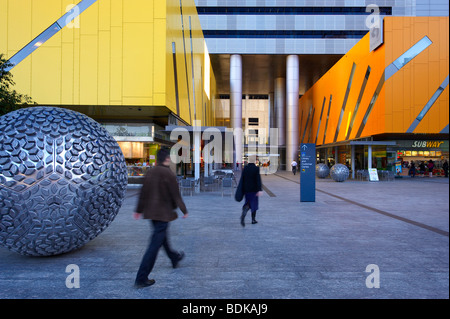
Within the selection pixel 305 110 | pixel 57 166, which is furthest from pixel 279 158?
pixel 57 166

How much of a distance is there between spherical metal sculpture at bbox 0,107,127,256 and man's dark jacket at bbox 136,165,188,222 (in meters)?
0.90

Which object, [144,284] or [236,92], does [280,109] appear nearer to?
[236,92]

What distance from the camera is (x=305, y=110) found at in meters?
47.5

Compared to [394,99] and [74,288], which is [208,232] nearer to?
[74,288]

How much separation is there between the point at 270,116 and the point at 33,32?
42587 mm

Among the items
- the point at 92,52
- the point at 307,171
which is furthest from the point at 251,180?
the point at 92,52

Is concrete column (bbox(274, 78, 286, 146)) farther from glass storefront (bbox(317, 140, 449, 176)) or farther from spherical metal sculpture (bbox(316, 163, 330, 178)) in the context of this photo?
spherical metal sculpture (bbox(316, 163, 330, 178))

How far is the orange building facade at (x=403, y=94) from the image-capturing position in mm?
24766

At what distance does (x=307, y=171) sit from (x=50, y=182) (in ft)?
28.2

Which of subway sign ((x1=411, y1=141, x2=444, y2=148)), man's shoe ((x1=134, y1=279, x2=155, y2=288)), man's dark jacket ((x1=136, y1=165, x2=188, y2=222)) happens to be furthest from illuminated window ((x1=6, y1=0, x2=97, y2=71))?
subway sign ((x1=411, y1=141, x2=444, y2=148))

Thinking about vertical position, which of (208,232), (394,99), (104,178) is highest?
(394,99)

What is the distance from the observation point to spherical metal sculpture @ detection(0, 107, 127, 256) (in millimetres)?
4082

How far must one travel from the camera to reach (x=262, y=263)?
4566mm
